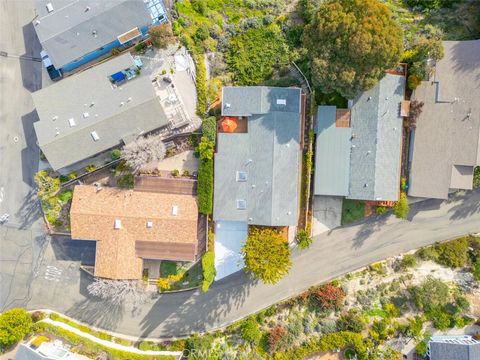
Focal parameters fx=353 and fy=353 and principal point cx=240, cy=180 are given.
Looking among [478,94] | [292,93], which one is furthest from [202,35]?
[478,94]

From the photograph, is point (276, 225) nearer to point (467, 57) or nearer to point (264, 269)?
point (264, 269)

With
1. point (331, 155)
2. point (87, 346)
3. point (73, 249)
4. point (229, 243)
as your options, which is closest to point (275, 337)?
point (229, 243)

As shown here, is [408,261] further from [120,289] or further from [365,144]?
[120,289]

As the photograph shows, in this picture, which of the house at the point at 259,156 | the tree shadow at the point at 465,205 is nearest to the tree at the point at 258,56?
the house at the point at 259,156

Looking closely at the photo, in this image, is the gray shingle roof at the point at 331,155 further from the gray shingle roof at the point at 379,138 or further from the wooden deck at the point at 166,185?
the wooden deck at the point at 166,185

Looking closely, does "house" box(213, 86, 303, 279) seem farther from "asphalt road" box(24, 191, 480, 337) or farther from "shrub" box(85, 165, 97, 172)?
"shrub" box(85, 165, 97, 172)

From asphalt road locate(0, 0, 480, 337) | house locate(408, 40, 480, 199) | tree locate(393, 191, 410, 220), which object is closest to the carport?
asphalt road locate(0, 0, 480, 337)

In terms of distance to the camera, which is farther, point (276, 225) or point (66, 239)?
point (66, 239)
